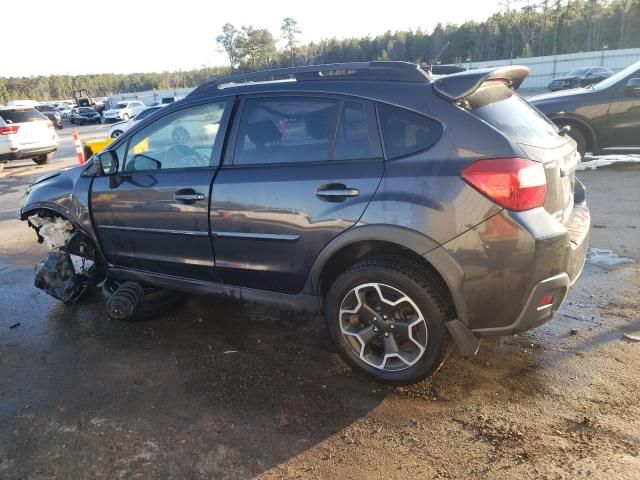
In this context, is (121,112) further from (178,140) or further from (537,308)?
(537,308)

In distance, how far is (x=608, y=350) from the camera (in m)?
3.19

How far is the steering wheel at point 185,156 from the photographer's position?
344 centimetres

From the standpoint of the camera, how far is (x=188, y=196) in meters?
3.36

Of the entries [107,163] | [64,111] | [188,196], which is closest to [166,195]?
[188,196]

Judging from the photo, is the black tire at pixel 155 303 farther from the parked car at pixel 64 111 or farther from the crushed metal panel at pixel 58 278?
the parked car at pixel 64 111

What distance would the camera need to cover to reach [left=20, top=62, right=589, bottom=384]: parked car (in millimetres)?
2510

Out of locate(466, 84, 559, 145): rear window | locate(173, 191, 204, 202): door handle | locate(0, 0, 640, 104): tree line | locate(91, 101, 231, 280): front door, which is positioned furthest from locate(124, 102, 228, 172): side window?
locate(0, 0, 640, 104): tree line

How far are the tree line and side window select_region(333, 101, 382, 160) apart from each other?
202 feet

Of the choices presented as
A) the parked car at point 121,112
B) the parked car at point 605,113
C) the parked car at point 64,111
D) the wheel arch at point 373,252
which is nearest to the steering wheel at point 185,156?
the wheel arch at point 373,252

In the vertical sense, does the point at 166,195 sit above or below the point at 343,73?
below

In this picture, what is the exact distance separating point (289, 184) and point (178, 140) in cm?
116

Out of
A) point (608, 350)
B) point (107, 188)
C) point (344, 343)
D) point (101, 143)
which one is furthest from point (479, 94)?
point (101, 143)

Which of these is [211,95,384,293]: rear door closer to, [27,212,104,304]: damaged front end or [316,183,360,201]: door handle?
[316,183,360,201]: door handle

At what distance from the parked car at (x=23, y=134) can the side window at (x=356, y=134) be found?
13735mm
